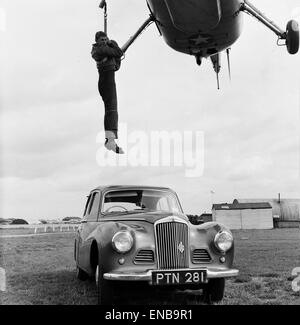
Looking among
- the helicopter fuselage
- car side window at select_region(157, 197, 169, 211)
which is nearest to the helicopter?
the helicopter fuselage

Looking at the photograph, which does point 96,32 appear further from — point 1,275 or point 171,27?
point 1,275

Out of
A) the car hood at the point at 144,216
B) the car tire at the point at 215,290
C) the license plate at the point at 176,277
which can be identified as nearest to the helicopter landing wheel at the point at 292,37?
the car hood at the point at 144,216

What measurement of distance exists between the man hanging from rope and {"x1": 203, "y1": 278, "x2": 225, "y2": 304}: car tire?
2.11 metres

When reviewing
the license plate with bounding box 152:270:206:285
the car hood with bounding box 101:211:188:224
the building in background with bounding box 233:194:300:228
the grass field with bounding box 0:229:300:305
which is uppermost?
the car hood with bounding box 101:211:188:224

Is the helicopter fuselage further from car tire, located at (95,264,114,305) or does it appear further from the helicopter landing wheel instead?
car tire, located at (95,264,114,305)

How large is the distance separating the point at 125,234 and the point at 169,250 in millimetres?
526

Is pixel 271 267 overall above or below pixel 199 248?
below

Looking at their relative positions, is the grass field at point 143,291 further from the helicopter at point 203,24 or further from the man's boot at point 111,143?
the helicopter at point 203,24

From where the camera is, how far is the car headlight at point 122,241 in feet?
16.1

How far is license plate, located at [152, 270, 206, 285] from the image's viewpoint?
4664mm

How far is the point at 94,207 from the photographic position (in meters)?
6.55

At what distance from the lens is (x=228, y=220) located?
44.9m
